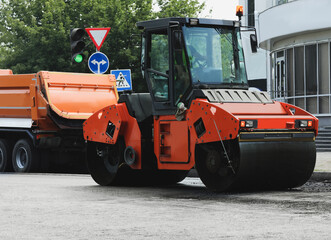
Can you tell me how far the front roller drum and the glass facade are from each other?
16404 millimetres

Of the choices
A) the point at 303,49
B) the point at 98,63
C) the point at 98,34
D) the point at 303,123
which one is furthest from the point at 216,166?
the point at 303,49

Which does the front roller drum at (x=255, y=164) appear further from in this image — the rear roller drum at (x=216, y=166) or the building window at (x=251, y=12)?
the building window at (x=251, y=12)

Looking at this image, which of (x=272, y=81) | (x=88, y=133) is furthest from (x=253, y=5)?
(x=88, y=133)

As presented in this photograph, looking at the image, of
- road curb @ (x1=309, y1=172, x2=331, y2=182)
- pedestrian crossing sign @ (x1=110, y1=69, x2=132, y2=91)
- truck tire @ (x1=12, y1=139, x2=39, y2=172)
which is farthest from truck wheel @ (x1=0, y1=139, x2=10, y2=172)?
road curb @ (x1=309, y1=172, x2=331, y2=182)

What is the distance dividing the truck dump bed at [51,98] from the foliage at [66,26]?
52.5 ft

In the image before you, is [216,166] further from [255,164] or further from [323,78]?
[323,78]

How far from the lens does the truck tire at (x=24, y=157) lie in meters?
18.9

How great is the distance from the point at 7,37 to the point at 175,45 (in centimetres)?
2851

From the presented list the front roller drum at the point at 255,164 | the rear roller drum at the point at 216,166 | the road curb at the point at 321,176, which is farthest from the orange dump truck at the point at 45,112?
the front roller drum at the point at 255,164

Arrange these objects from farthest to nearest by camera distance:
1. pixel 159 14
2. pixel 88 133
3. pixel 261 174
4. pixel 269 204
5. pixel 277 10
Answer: pixel 159 14 → pixel 277 10 → pixel 88 133 → pixel 261 174 → pixel 269 204

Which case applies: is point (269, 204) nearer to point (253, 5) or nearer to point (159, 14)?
point (159, 14)

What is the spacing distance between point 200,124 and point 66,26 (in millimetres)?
28017

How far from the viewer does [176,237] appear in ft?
22.9

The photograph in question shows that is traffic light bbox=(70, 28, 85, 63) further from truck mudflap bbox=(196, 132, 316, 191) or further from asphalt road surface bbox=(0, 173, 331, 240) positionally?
truck mudflap bbox=(196, 132, 316, 191)
